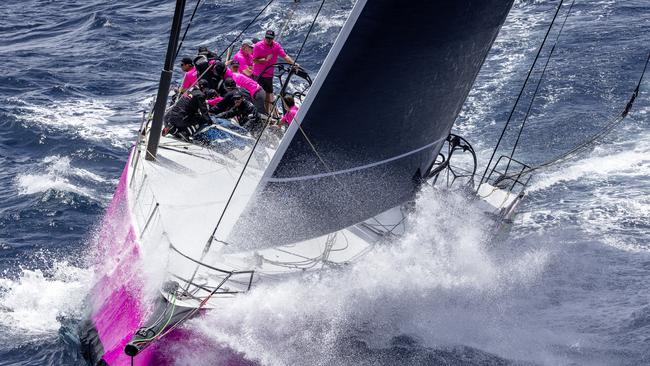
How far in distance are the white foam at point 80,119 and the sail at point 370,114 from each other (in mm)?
7512

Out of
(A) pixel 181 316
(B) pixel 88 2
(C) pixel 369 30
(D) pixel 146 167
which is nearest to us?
(C) pixel 369 30

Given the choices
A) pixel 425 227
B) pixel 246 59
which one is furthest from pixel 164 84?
pixel 425 227

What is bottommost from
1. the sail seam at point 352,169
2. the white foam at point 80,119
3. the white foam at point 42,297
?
the white foam at point 80,119

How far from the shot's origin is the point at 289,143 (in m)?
8.36

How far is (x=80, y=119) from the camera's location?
54.6ft

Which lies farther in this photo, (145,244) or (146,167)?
(146,167)

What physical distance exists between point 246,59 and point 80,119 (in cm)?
487

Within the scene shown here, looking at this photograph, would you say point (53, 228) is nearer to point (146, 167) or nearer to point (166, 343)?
point (146, 167)

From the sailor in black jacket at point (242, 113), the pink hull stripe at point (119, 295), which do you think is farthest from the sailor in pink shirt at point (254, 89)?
the pink hull stripe at point (119, 295)

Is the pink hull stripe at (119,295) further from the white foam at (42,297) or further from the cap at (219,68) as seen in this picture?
the cap at (219,68)

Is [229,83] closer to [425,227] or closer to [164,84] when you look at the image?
[164,84]

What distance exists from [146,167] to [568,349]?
217 inches

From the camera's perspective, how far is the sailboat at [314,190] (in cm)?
819

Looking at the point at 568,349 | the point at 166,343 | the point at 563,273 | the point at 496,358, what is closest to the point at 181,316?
the point at 166,343
